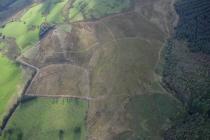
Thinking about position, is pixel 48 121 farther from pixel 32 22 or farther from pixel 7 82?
pixel 32 22

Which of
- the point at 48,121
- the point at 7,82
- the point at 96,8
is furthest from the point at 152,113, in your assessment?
A: the point at 96,8

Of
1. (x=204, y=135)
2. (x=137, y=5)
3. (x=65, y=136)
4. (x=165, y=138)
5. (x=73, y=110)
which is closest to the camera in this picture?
(x=204, y=135)

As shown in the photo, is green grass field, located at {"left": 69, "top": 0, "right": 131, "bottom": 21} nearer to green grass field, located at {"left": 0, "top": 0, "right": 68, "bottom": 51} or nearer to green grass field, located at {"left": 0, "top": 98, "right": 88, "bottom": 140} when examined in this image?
green grass field, located at {"left": 0, "top": 0, "right": 68, "bottom": 51}

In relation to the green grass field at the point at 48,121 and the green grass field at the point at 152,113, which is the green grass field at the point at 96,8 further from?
the green grass field at the point at 152,113

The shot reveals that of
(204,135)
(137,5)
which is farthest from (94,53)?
(204,135)

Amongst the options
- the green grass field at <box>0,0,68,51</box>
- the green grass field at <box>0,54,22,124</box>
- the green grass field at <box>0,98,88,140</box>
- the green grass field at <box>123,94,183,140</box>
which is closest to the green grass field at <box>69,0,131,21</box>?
the green grass field at <box>0,0,68,51</box>

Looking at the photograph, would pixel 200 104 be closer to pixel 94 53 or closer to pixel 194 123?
pixel 194 123

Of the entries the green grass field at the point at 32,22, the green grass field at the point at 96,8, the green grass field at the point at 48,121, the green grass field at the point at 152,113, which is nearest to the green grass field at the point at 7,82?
the green grass field at the point at 48,121
